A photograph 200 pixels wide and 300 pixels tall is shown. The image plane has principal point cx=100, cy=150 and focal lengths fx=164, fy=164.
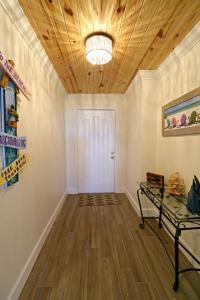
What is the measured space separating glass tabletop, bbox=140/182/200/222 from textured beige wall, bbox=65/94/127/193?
1.65 meters

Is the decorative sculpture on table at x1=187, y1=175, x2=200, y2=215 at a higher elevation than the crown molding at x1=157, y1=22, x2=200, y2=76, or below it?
below

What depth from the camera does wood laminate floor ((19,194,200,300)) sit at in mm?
1398

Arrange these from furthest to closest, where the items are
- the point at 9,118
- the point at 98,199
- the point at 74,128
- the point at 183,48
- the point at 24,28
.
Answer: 1. the point at 74,128
2. the point at 98,199
3. the point at 183,48
4. the point at 24,28
5. the point at 9,118

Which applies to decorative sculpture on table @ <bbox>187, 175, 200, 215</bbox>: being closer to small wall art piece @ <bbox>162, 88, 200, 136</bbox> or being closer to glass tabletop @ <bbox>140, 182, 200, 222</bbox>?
glass tabletop @ <bbox>140, 182, 200, 222</bbox>

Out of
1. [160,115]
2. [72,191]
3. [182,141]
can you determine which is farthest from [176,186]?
[72,191]

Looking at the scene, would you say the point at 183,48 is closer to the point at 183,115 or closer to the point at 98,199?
the point at 183,115

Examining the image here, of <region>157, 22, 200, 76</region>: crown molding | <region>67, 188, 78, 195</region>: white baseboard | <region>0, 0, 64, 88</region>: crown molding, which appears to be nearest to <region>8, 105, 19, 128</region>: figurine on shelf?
<region>0, 0, 64, 88</region>: crown molding

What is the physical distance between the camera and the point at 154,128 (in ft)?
8.64

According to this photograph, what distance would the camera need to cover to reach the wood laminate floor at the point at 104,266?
1398 mm

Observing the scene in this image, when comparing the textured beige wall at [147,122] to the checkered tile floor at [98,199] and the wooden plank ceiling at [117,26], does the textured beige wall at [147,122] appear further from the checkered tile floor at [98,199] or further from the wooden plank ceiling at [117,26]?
the checkered tile floor at [98,199]

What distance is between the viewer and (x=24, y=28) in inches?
57.4

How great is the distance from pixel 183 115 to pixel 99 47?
1170 millimetres

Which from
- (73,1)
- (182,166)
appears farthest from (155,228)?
(73,1)

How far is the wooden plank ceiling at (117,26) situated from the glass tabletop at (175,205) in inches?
68.0
